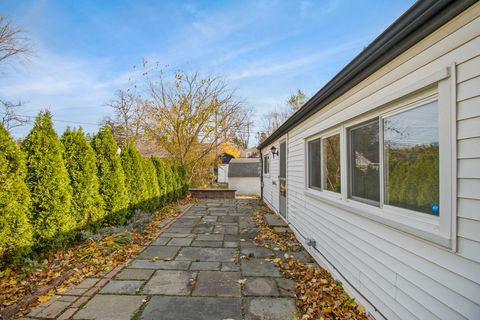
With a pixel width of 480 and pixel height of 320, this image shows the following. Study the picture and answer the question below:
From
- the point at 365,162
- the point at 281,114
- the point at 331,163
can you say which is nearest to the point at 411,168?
the point at 365,162

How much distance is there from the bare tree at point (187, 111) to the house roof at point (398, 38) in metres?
12.2

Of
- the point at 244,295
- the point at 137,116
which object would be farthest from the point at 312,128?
the point at 137,116

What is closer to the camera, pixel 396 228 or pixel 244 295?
pixel 396 228

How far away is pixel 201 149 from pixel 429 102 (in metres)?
14.7

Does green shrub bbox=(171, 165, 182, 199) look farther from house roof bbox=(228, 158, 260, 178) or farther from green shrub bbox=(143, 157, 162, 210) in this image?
house roof bbox=(228, 158, 260, 178)

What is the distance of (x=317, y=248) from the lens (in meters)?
Result: 4.23

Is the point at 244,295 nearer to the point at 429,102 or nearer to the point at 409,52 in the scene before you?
the point at 429,102

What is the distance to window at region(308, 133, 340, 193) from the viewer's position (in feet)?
12.3

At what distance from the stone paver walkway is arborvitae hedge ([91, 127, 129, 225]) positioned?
54.9 inches

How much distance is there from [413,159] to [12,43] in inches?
725

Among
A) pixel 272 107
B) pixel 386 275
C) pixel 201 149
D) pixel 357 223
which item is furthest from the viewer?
pixel 272 107

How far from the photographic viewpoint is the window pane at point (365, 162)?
8.91 ft

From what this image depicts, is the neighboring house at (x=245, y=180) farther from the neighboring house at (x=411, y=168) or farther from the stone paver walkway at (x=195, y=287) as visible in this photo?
the neighboring house at (x=411, y=168)

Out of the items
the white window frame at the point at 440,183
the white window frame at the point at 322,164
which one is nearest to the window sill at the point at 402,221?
the white window frame at the point at 440,183
